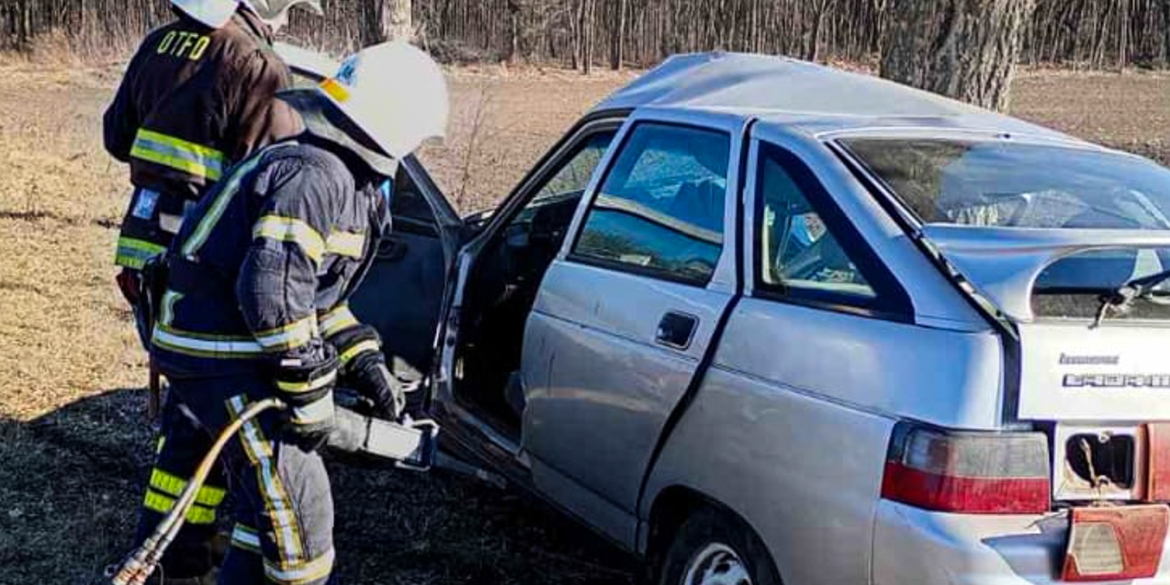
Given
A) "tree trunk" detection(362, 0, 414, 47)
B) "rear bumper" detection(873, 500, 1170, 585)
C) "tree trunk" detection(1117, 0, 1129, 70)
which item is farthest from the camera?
"tree trunk" detection(1117, 0, 1129, 70)

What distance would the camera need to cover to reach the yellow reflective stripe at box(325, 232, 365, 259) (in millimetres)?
3754

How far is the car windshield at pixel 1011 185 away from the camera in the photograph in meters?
3.63

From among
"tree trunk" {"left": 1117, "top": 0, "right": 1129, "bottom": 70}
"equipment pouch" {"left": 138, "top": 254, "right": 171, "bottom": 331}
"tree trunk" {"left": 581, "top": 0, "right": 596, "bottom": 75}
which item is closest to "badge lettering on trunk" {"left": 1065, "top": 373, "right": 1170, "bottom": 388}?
"equipment pouch" {"left": 138, "top": 254, "right": 171, "bottom": 331}

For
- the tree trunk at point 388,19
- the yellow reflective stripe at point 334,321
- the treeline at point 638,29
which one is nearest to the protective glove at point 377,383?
the yellow reflective stripe at point 334,321

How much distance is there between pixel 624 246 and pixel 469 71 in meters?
25.8

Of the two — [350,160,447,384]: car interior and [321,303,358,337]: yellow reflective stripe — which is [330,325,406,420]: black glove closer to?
[321,303,358,337]: yellow reflective stripe

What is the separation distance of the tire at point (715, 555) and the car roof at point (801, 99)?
1081mm

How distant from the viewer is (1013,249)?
3215 mm

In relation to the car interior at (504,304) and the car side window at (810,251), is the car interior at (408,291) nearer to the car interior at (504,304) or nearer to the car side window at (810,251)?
the car interior at (504,304)

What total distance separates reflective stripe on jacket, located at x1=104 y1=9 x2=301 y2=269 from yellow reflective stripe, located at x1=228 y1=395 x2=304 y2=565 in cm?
152

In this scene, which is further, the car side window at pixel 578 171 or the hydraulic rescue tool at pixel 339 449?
the car side window at pixel 578 171

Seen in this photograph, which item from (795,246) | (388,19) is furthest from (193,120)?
(388,19)

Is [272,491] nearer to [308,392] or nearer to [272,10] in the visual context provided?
[308,392]

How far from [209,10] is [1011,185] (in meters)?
2.95
